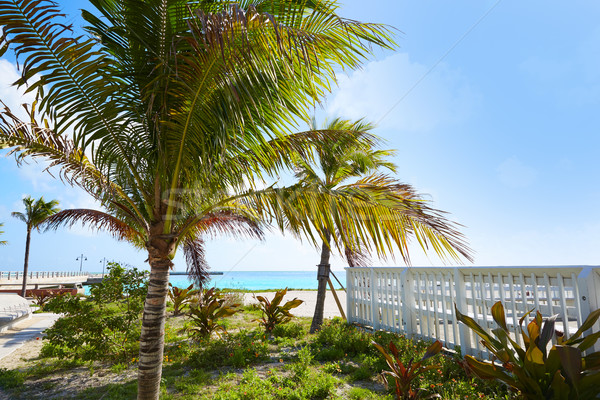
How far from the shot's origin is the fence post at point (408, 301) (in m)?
5.86

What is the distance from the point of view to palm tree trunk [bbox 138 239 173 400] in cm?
352

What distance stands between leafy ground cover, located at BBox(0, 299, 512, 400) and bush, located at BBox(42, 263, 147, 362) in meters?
0.24

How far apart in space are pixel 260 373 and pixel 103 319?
2843mm

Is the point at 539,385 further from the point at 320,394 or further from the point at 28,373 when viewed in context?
the point at 28,373

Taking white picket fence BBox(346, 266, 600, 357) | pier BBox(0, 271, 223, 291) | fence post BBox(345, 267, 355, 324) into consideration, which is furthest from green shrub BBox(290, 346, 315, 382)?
pier BBox(0, 271, 223, 291)

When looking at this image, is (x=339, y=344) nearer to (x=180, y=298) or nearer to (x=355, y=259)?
(x=355, y=259)

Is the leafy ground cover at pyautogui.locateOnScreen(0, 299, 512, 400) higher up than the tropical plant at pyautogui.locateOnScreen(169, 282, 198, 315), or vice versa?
the tropical plant at pyautogui.locateOnScreen(169, 282, 198, 315)

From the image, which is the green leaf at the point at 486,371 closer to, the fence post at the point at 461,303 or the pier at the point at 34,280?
the fence post at the point at 461,303

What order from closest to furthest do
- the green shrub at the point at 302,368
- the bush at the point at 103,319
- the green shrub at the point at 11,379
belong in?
the green shrub at the point at 302,368
the green shrub at the point at 11,379
the bush at the point at 103,319

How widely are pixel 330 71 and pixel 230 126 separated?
1.04 meters

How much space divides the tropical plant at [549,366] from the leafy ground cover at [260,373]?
1.38 feet

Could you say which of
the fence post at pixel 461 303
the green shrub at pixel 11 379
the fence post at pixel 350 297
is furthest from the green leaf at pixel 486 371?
the green shrub at pixel 11 379

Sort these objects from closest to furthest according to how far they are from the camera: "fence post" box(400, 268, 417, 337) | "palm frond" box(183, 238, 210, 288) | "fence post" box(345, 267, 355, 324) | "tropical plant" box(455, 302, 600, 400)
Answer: "tropical plant" box(455, 302, 600, 400), "fence post" box(400, 268, 417, 337), "fence post" box(345, 267, 355, 324), "palm frond" box(183, 238, 210, 288)

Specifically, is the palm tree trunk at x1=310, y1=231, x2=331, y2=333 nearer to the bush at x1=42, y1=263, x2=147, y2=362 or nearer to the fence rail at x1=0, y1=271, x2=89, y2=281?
the bush at x1=42, y1=263, x2=147, y2=362
